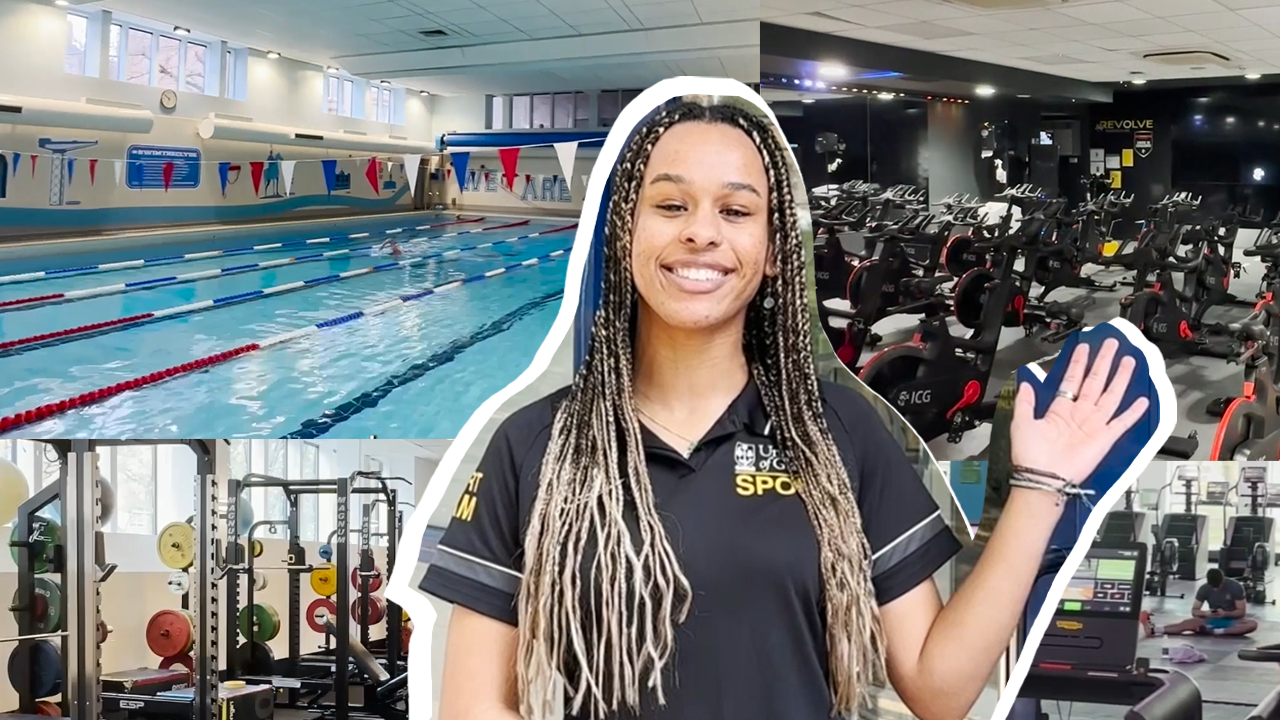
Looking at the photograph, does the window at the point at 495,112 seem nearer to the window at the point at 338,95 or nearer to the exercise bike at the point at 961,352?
the window at the point at 338,95

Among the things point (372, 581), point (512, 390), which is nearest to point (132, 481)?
point (512, 390)

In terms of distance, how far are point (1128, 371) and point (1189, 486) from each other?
0.89m

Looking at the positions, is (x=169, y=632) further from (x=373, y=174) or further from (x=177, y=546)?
(x=373, y=174)

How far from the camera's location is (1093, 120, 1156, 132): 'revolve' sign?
8.51 feet

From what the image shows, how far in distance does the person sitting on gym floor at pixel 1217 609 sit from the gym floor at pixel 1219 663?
2 centimetres

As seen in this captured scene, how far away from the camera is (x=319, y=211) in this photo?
3.29 m

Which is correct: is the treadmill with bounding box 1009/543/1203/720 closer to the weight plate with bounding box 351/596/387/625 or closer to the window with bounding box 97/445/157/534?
the window with bounding box 97/445/157/534

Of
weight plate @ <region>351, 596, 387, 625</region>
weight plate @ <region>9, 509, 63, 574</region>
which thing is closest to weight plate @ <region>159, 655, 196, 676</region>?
weight plate @ <region>351, 596, 387, 625</region>

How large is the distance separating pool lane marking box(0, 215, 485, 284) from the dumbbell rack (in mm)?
732

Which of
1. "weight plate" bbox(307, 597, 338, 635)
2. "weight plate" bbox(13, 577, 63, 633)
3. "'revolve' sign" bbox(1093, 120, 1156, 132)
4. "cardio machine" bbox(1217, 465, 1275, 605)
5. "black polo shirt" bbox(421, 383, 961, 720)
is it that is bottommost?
"weight plate" bbox(307, 597, 338, 635)

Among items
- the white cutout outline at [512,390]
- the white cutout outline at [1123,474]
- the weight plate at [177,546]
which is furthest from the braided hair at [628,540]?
the weight plate at [177,546]

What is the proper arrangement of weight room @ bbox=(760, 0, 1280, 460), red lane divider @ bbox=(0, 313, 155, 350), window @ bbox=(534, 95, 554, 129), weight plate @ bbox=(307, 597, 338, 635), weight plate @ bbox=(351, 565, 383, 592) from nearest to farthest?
weight room @ bbox=(760, 0, 1280, 460) < window @ bbox=(534, 95, 554, 129) < red lane divider @ bbox=(0, 313, 155, 350) < weight plate @ bbox=(351, 565, 383, 592) < weight plate @ bbox=(307, 597, 338, 635)

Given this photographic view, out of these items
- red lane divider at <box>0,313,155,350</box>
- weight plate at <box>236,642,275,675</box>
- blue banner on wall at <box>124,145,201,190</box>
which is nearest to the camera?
blue banner on wall at <box>124,145,201,190</box>

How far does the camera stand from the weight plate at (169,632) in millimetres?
5250
